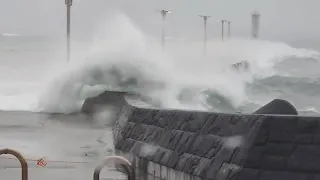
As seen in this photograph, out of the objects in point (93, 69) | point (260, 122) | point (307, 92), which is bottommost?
A: point (307, 92)

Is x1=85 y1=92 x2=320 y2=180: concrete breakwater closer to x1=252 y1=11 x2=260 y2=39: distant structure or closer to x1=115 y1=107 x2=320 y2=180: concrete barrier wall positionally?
x1=115 y1=107 x2=320 y2=180: concrete barrier wall

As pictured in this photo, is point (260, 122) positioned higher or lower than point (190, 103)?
higher

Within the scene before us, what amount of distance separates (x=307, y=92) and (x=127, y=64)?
2444 cm


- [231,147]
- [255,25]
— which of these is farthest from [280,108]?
[255,25]

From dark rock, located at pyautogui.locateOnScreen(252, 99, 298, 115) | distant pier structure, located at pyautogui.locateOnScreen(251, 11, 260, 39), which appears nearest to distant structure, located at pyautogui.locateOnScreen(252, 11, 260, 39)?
distant pier structure, located at pyautogui.locateOnScreen(251, 11, 260, 39)

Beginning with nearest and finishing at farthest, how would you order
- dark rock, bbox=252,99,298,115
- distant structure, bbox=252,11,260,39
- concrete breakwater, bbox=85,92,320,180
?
concrete breakwater, bbox=85,92,320,180, dark rock, bbox=252,99,298,115, distant structure, bbox=252,11,260,39

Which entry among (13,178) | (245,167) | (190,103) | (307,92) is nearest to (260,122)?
(245,167)

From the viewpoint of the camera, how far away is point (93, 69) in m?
33.8

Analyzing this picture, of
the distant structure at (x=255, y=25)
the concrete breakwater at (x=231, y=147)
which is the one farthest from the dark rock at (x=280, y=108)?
the distant structure at (x=255, y=25)

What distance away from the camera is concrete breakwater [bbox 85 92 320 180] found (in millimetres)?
6750

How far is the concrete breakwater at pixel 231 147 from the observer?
675 cm

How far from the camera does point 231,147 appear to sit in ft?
23.7

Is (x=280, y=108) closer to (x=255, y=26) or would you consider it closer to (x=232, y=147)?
(x=232, y=147)

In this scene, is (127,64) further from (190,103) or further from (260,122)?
(260,122)
